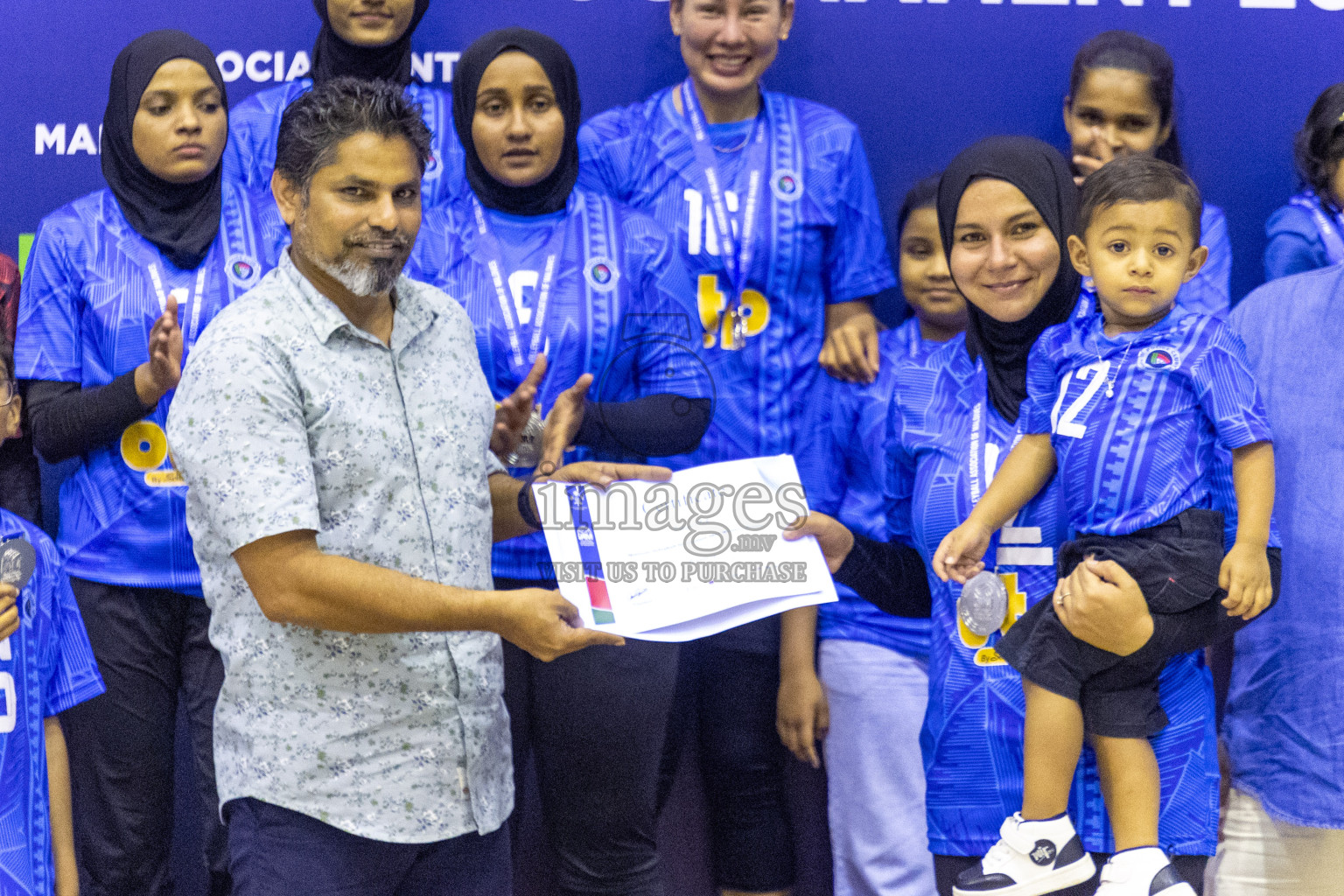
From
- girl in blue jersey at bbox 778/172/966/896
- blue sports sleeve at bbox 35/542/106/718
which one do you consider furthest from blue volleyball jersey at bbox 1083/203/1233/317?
blue sports sleeve at bbox 35/542/106/718

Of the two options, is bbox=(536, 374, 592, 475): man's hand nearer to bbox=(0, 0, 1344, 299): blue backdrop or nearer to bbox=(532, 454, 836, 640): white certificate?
bbox=(532, 454, 836, 640): white certificate

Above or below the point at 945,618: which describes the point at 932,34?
above

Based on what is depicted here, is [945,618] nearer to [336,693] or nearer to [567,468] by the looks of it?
[567,468]

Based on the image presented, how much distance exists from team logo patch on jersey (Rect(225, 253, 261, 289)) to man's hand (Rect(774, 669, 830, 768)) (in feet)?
4.95

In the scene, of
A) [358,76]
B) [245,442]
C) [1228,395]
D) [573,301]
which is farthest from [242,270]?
[1228,395]

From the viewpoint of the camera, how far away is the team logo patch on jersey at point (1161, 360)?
2.34 meters

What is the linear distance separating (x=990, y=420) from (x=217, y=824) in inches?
74.3

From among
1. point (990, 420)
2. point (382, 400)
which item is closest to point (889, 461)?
point (990, 420)

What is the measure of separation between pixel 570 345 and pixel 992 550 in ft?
3.19

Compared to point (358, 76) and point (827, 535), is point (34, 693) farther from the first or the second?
point (358, 76)

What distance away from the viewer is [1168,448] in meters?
2.33

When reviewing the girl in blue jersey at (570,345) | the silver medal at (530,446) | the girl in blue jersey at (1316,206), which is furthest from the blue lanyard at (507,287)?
the girl in blue jersey at (1316,206)

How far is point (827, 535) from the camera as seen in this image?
2564 millimetres

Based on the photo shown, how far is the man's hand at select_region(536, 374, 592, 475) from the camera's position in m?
2.63
